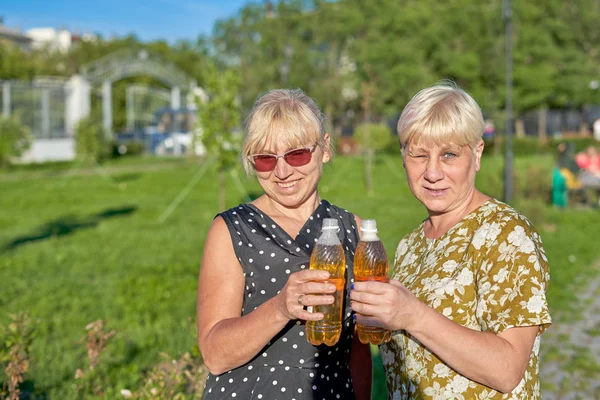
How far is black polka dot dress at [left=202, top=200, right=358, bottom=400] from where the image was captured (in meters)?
2.37

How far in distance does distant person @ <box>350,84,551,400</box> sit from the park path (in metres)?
3.78

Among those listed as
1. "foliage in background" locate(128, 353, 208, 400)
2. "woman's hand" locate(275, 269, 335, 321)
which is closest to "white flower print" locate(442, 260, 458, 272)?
"woman's hand" locate(275, 269, 335, 321)

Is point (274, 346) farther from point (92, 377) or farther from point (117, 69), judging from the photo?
point (117, 69)

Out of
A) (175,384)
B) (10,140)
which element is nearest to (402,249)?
(175,384)

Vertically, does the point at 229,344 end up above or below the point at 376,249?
below

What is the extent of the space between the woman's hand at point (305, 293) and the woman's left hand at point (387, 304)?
83 mm

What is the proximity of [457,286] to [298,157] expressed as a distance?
70 centimetres

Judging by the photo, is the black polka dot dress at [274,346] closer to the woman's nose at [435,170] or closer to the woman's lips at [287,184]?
the woman's lips at [287,184]

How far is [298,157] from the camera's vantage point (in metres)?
2.46

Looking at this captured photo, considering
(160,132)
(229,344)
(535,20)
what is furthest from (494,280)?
(535,20)

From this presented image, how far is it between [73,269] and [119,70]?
106 ft

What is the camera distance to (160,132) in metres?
47.6

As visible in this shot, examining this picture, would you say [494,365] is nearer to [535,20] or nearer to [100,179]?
[100,179]

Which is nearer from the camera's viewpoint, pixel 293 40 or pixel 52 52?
pixel 293 40
